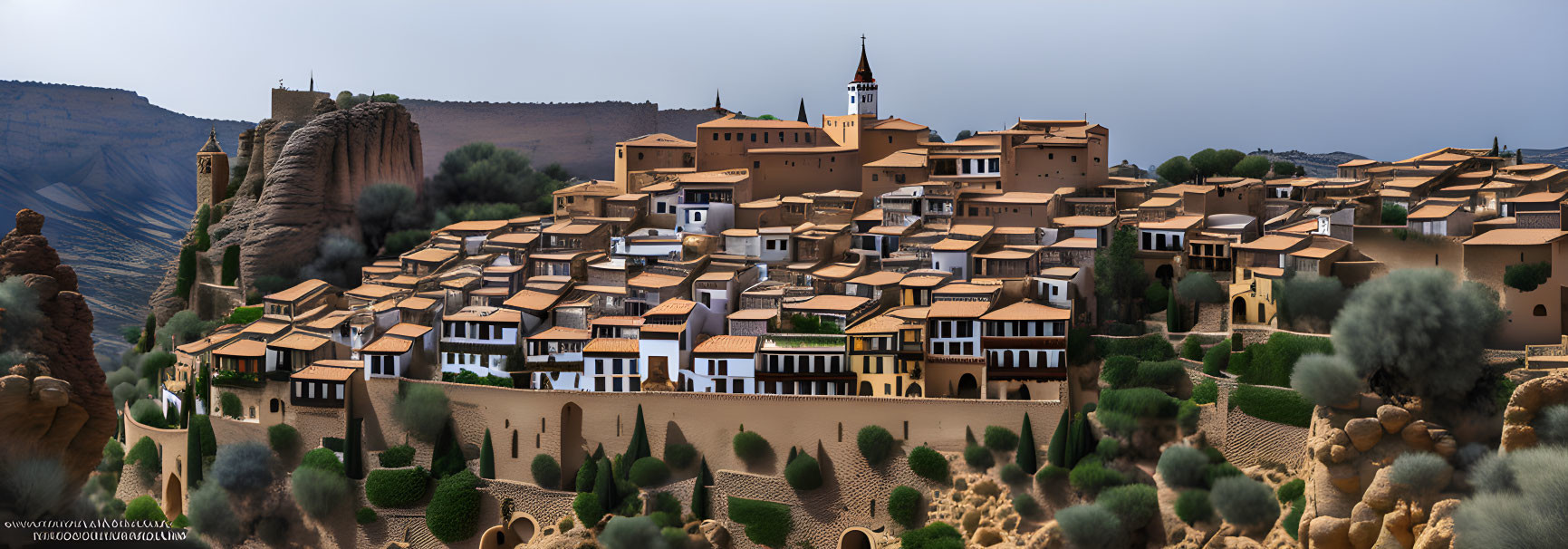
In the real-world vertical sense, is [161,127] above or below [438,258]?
above

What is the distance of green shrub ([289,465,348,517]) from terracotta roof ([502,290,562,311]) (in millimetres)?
5248

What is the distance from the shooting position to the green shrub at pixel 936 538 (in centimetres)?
2909

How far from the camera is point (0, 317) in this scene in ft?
42.7

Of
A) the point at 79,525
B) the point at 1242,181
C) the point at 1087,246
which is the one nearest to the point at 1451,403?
the point at 1087,246

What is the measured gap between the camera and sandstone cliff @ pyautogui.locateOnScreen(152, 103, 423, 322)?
42438mm

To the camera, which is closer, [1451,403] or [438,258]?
[1451,403]

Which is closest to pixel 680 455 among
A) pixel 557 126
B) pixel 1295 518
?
pixel 1295 518

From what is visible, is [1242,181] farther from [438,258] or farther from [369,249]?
[369,249]

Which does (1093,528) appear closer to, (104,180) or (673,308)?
(673,308)

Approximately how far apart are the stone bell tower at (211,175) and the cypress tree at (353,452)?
14970 mm

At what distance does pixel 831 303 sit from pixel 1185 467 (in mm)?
8446

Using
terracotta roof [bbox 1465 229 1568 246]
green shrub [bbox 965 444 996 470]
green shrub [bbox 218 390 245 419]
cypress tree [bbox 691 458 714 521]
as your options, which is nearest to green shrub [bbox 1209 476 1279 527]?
green shrub [bbox 965 444 996 470]

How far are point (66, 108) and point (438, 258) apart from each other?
14804mm

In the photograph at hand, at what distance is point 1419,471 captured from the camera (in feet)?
80.3
